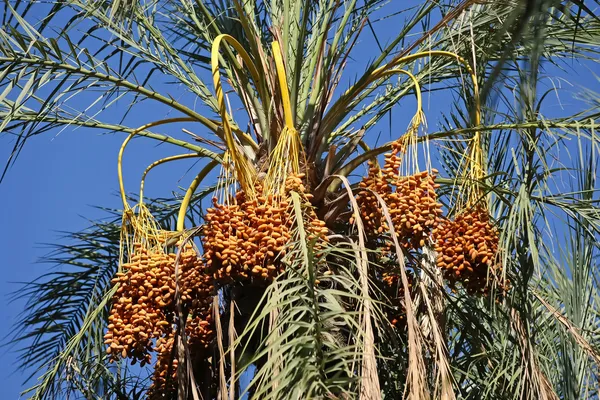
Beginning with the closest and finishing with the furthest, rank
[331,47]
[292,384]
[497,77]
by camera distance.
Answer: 1. [497,77]
2. [292,384]
3. [331,47]

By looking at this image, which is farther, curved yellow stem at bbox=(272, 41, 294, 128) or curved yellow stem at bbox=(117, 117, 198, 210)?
curved yellow stem at bbox=(117, 117, 198, 210)

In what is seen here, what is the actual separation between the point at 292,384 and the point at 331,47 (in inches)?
80.7

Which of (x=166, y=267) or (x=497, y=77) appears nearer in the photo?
(x=497, y=77)

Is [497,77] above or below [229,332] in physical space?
above

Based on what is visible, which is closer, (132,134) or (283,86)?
(283,86)

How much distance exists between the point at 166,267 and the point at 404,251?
0.92 meters

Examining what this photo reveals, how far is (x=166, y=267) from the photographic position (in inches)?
153

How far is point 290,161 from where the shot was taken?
3979 mm

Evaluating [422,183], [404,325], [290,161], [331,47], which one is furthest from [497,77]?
[331,47]

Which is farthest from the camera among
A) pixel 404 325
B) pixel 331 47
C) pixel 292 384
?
pixel 331 47

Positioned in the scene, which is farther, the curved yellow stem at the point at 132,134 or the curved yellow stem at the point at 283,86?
the curved yellow stem at the point at 132,134

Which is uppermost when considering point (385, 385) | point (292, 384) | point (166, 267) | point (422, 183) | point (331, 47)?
point (331, 47)

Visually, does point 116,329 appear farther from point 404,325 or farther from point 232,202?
point 404,325

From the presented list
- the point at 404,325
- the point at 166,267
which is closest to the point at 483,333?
the point at 404,325
